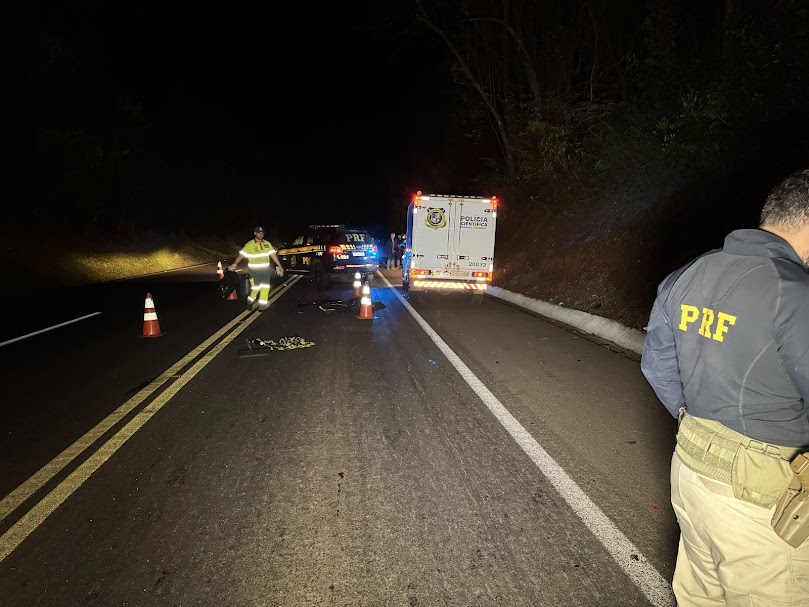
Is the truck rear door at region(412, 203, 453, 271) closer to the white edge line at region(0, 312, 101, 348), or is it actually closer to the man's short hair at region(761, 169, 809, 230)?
the white edge line at region(0, 312, 101, 348)

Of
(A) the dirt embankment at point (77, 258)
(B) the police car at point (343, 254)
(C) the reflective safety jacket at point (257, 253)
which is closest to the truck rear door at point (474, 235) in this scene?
(C) the reflective safety jacket at point (257, 253)

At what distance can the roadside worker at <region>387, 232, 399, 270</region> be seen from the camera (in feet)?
90.0

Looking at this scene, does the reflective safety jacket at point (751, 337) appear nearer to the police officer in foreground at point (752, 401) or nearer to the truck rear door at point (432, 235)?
the police officer in foreground at point (752, 401)

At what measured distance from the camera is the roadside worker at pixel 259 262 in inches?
458

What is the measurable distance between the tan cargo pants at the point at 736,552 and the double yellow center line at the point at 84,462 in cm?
371

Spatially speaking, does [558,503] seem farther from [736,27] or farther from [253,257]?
[736,27]

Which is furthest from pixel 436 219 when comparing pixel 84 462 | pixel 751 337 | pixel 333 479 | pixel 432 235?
pixel 751 337

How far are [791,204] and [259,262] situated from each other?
35.5ft

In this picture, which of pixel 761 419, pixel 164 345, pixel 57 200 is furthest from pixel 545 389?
pixel 57 200

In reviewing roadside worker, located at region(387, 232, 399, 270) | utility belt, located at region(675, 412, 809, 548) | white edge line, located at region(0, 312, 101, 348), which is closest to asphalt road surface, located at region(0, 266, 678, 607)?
utility belt, located at region(675, 412, 809, 548)

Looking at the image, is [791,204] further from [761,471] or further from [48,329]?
[48,329]

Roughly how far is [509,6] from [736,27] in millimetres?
11110

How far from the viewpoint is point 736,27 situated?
12.5 meters

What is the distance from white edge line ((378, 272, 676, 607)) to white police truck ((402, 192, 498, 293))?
848cm
